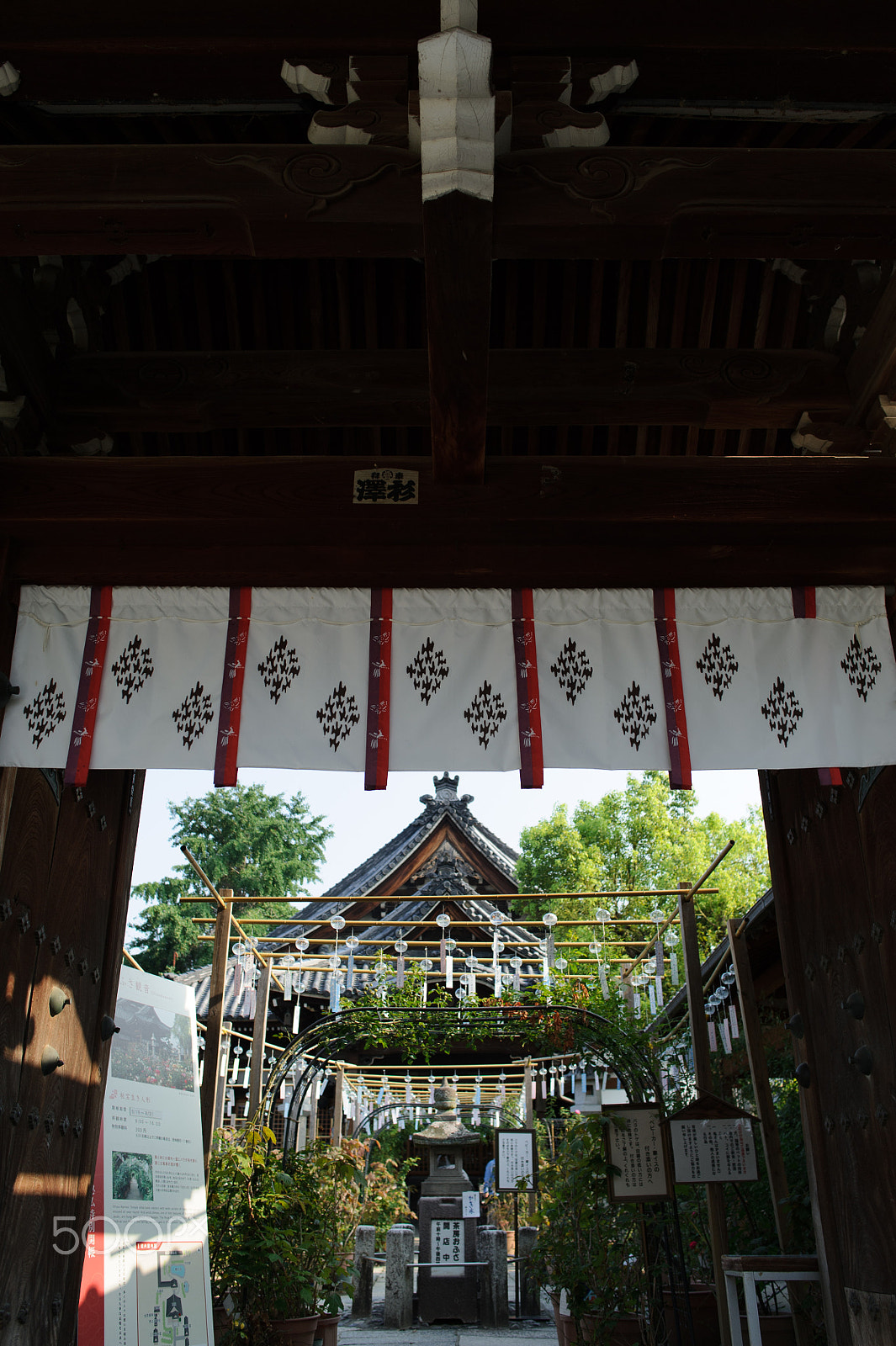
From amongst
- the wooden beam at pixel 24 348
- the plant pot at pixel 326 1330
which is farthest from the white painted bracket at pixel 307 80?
the plant pot at pixel 326 1330

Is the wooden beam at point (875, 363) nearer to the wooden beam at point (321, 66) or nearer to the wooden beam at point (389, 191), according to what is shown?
the wooden beam at point (321, 66)

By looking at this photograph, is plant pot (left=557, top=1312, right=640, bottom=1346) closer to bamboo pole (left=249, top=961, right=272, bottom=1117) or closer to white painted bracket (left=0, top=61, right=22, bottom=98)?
bamboo pole (left=249, top=961, right=272, bottom=1117)

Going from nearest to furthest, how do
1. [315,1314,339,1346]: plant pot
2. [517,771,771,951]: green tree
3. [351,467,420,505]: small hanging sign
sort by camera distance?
[351,467,420,505]: small hanging sign < [315,1314,339,1346]: plant pot < [517,771,771,951]: green tree

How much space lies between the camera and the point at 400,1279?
13.9 m

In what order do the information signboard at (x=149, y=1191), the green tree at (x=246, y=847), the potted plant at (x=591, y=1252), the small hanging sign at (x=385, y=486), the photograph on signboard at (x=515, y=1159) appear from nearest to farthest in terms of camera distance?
the small hanging sign at (x=385, y=486), the information signboard at (x=149, y=1191), the potted plant at (x=591, y=1252), the photograph on signboard at (x=515, y=1159), the green tree at (x=246, y=847)

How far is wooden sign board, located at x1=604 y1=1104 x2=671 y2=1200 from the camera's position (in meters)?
7.28

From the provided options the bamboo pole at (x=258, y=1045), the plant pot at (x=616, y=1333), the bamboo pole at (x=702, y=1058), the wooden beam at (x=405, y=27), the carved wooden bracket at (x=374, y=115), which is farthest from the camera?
the bamboo pole at (x=258, y=1045)

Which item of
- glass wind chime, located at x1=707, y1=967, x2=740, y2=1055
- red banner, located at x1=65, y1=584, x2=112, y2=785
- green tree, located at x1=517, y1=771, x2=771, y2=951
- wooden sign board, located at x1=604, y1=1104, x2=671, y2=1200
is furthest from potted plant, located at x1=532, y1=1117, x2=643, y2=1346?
green tree, located at x1=517, y1=771, x2=771, y2=951

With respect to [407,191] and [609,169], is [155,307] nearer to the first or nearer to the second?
[407,191]

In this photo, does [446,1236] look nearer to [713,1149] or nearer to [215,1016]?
[215,1016]

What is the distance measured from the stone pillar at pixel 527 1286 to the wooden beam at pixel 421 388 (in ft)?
43.6

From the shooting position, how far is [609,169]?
9.25 ft

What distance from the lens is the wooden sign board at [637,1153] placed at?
23.9 ft

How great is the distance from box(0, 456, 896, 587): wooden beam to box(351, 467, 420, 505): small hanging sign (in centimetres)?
3
